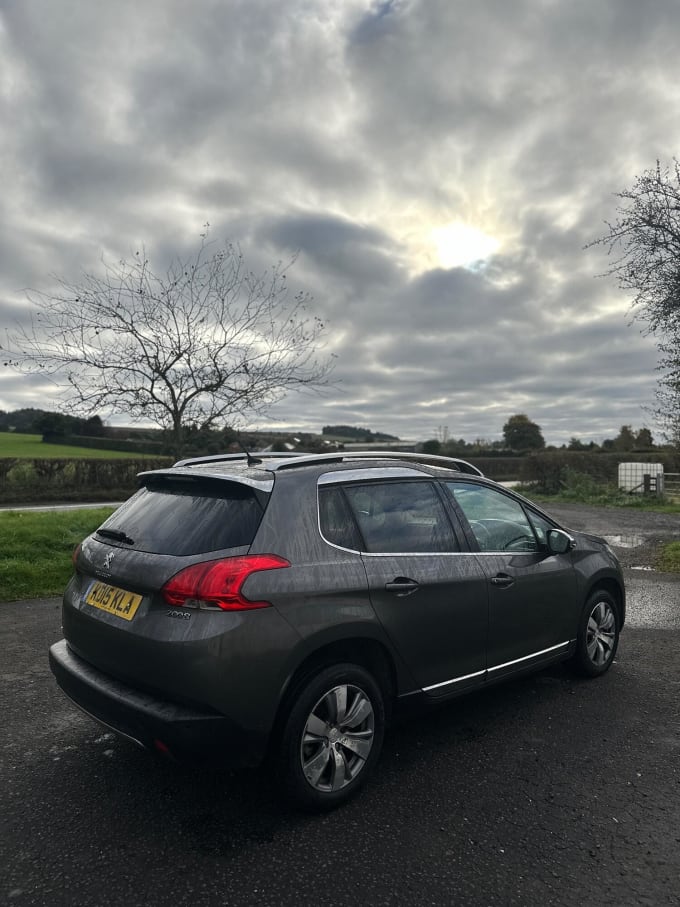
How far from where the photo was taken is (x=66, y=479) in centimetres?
2416

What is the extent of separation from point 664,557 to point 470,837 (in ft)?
31.9

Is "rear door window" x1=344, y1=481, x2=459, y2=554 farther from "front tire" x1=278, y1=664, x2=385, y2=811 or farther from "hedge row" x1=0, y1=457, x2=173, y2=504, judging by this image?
"hedge row" x1=0, y1=457, x2=173, y2=504

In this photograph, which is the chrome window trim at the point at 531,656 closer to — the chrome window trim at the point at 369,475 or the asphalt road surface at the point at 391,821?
the asphalt road surface at the point at 391,821

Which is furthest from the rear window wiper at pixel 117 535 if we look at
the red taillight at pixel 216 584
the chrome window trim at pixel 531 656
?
the chrome window trim at pixel 531 656

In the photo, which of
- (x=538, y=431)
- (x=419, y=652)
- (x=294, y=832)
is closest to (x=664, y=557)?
(x=419, y=652)

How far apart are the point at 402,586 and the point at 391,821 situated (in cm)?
109

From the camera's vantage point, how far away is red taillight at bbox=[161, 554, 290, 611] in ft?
9.14

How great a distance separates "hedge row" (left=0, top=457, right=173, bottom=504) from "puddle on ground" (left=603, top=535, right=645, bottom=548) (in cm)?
1467

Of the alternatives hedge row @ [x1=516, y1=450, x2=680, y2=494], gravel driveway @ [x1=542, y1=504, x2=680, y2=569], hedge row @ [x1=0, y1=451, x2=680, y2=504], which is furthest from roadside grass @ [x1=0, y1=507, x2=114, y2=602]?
hedge row @ [x1=516, y1=450, x2=680, y2=494]

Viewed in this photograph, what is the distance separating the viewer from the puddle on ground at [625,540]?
42.2ft

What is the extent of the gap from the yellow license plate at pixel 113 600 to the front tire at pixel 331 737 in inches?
35.4

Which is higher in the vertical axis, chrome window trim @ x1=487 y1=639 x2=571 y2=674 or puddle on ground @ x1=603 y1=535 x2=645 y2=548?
chrome window trim @ x1=487 y1=639 x2=571 y2=674

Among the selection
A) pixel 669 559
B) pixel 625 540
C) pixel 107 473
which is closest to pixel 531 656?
pixel 669 559

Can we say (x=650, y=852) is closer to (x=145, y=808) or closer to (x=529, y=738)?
(x=529, y=738)
